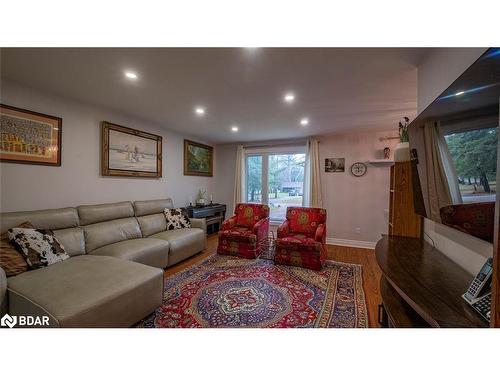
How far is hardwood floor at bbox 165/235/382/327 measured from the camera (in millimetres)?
2000

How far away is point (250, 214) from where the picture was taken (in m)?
3.80

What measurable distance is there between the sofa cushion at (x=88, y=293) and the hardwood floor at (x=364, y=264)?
39.3 inches

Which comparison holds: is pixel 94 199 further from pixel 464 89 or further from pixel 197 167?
pixel 464 89

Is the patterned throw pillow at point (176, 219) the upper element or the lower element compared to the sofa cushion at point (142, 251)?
upper

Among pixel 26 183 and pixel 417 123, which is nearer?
pixel 417 123

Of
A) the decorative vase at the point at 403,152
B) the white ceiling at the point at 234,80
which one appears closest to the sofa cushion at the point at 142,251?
the white ceiling at the point at 234,80

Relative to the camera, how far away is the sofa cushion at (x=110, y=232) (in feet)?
7.80

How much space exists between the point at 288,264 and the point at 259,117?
2292 mm

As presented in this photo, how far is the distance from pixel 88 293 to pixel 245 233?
7.27ft

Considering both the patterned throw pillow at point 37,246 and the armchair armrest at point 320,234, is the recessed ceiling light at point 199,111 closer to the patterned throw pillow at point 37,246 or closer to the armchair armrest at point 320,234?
the patterned throw pillow at point 37,246

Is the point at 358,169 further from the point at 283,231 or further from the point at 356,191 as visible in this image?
the point at 283,231

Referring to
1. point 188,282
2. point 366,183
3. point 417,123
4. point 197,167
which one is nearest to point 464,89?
point 417,123

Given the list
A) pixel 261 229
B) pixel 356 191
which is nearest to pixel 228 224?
pixel 261 229

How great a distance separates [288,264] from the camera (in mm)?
2939
